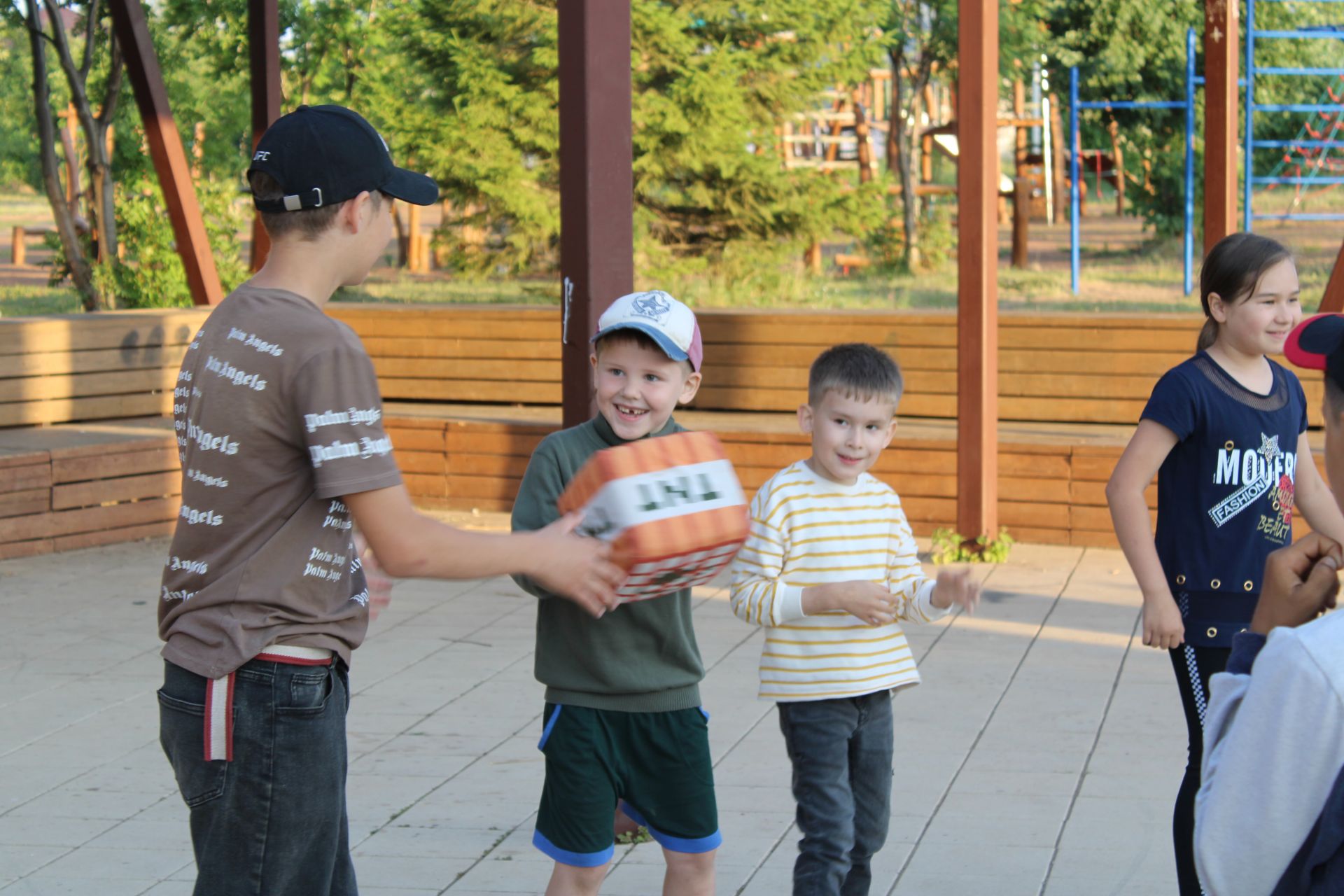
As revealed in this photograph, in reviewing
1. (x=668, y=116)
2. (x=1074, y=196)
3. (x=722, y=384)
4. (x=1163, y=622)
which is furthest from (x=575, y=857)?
(x=1074, y=196)

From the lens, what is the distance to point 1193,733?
3.51 meters

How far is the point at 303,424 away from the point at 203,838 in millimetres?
678

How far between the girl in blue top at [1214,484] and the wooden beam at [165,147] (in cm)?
768

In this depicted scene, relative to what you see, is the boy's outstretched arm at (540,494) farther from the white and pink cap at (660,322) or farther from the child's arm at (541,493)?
the white and pink cap at (660,322)

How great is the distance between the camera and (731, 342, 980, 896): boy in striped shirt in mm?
3230

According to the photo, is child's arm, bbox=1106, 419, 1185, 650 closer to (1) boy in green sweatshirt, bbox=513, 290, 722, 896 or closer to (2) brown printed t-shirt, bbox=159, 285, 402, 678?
(1) boy in green sweatshirt, bbox=513, 290, 722, 896

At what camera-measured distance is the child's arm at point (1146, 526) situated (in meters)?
3.35

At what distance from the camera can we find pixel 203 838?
239 cm

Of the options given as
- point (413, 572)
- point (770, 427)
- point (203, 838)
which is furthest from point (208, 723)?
point (770, 427)

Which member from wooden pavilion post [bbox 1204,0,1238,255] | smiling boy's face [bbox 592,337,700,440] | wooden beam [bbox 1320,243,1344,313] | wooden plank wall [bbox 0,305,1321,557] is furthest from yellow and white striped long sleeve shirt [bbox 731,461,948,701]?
wooden pavilion post [bbox 1204,0,1238,255]

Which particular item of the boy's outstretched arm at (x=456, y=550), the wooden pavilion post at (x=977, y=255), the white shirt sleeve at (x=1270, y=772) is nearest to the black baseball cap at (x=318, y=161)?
the boy's outstretched arm at (x=456, y=550)

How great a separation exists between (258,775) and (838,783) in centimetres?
135

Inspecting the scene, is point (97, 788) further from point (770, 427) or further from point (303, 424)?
point (770, 427)

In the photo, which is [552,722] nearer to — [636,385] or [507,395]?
[636,385]
